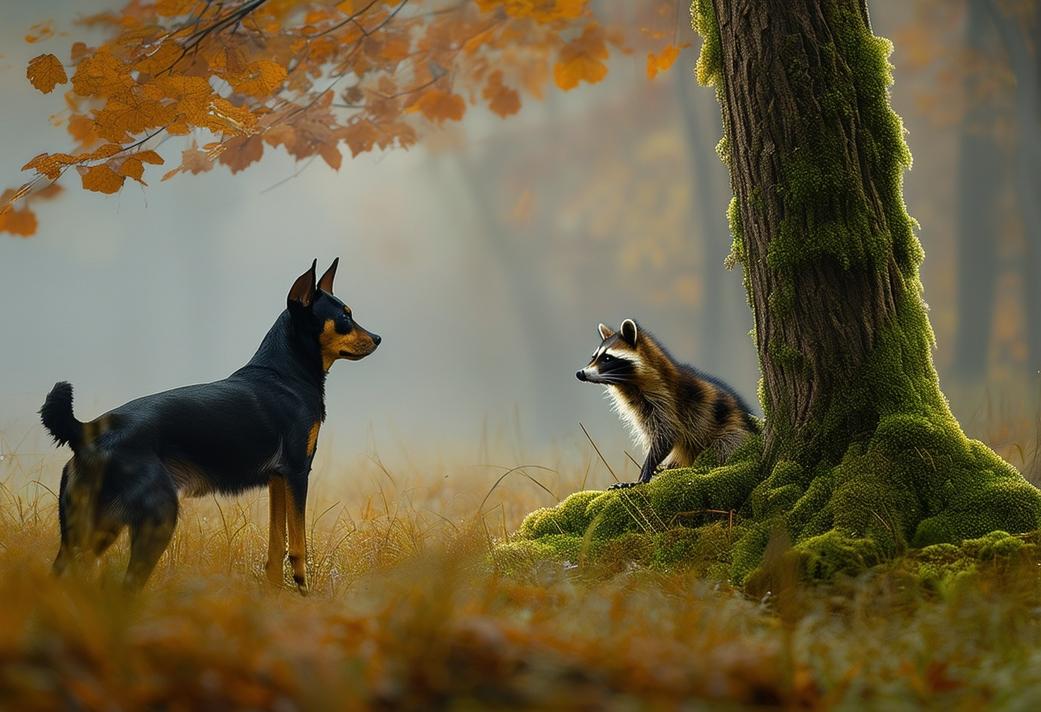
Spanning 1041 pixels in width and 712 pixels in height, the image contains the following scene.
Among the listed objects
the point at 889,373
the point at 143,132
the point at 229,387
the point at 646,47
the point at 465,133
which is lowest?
the point at 889,373

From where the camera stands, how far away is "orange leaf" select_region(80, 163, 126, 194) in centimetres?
582

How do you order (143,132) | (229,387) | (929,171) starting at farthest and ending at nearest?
1. (929,171)
2. (143,132)
3. (229,387)

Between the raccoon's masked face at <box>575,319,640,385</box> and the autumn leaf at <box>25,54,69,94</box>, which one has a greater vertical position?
the autumn leaf at <box>25,54,69,94</box>

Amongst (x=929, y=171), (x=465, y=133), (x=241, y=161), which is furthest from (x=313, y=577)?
(x=929, y=171)

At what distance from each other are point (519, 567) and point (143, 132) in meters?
3.56

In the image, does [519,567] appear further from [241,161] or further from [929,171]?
[929,171]

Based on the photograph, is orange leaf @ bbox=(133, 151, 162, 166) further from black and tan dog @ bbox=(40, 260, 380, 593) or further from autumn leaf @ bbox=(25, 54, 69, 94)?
black and tan dog @ bbox=(40, 260, 380, 593)

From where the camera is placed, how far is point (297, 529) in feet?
17.0

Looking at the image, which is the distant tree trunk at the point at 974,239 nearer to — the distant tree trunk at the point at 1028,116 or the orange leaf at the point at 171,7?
the distant tree trunk at the point at 1028,116

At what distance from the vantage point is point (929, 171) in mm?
24797

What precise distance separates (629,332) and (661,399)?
509 mm

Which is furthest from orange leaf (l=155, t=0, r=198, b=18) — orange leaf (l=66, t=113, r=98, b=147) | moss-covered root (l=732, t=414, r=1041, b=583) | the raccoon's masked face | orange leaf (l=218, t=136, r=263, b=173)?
moss-covered root (l=732, t=414, r=1041, b=583)

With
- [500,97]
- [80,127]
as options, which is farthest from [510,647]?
[500,97]

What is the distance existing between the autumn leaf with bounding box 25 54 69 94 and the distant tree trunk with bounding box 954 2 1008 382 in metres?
15.1
